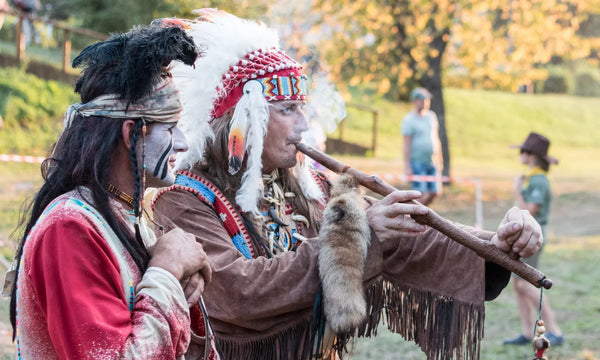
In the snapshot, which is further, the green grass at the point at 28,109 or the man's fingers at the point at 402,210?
the green grass at the point at 28,109

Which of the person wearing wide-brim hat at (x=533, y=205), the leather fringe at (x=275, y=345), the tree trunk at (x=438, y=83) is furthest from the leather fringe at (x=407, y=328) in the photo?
the tree trunk at (x=438, y=83)

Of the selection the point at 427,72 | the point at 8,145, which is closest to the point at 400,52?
the point at 427,72

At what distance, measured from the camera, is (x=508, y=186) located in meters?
15.9

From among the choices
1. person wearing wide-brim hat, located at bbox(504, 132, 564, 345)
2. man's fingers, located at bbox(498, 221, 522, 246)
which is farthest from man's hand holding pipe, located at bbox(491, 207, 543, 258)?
person wearing wide-brim hat, located at bbox(504, 132, 564, 345)

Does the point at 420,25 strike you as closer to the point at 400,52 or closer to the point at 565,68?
the point at 400,52

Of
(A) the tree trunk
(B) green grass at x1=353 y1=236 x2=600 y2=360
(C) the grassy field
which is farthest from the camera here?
(A) the tree trunk

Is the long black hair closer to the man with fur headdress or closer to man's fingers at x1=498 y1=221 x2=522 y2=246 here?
the man with fur headdress

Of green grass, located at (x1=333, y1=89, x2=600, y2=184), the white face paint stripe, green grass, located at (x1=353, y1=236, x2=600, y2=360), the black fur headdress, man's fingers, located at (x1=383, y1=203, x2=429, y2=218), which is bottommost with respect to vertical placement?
green grass, located at (x1=353, y1=236, x2=600, y2=360)

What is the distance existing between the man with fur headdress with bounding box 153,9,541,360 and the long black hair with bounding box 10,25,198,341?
728mm

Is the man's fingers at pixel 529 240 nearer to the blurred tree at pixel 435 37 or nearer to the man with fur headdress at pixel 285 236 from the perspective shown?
the man with fur headdress at pixel 285 236

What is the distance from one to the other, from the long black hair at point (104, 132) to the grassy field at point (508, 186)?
0.46 meters

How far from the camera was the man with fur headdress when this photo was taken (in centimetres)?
246

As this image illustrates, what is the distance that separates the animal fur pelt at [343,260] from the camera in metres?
2.33

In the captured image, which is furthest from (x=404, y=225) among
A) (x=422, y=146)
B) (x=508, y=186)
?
(x=508, y=186)
